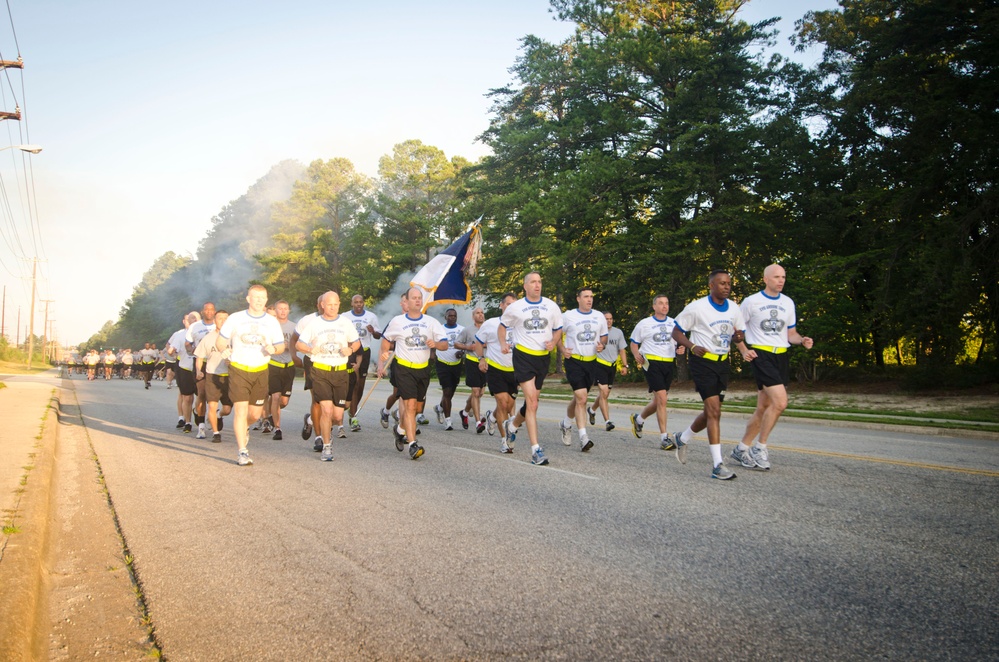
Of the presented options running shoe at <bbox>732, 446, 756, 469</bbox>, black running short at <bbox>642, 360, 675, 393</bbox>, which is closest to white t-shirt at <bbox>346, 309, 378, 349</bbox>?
black running short at <bbox>642, 360, 675, 393</bbox>

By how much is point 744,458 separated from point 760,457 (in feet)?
0.80

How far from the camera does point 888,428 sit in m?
14.1

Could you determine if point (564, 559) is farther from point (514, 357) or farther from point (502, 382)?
point (502, 382)

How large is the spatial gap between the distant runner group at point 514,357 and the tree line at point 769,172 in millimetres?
13053

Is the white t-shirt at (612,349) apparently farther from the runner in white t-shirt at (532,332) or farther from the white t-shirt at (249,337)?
the white t-shirt at (249,337)

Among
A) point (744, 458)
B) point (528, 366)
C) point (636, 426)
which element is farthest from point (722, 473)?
point (636, 426)

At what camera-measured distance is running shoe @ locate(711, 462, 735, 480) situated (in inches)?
292

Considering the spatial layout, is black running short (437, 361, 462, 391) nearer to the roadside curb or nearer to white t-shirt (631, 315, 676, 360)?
white t-shirt (631, 315, 676, 360)

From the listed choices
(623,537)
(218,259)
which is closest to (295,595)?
(623,537)

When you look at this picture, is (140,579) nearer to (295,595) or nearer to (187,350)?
(295,595)

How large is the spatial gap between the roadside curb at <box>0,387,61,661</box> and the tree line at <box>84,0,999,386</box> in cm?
2012

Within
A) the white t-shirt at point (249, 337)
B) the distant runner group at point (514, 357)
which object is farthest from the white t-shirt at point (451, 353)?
the white t-shirt at point (249, 337)

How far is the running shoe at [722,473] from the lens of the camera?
7.40 meters

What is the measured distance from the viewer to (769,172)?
26.8 metres
